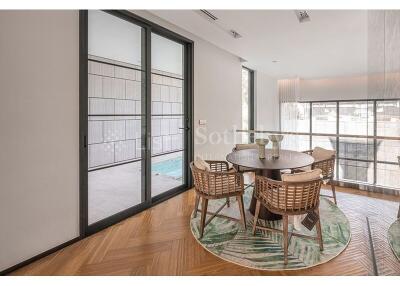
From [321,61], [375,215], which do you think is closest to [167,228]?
[375,215]

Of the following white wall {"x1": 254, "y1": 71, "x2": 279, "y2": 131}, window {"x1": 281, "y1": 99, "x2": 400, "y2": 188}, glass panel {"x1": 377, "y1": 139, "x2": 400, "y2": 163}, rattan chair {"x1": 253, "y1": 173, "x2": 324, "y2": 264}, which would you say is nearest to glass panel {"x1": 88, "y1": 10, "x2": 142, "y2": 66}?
rattan chair {"x1": 253, "y1": 173, "x2": 324, "y2": 264}

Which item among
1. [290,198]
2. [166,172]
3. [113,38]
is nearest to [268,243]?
[290,198]

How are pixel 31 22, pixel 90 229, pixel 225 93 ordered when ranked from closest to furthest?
pixel 31 22 → pixel 90 229 → pixel 225 93

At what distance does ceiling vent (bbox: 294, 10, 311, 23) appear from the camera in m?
3.03

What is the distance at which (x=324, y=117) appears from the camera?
8.12 meters

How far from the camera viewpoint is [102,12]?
2.90 m

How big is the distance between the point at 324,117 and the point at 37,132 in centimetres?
815

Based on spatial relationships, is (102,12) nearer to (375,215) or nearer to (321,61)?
(375,215)

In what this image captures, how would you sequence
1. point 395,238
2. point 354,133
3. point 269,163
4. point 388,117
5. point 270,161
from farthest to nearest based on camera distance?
point 354,133 < point 270,161 < point 269,163 < point 395,238 < point 388,117

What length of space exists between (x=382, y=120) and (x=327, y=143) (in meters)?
4.26

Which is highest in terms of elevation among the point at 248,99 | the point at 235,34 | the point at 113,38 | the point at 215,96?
the point at 235,34

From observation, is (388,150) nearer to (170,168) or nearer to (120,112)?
(120,112)

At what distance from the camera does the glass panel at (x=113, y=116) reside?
113 inches

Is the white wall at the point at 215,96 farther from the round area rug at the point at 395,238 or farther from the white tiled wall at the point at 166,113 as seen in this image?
the round area rug at the point at 395,238
